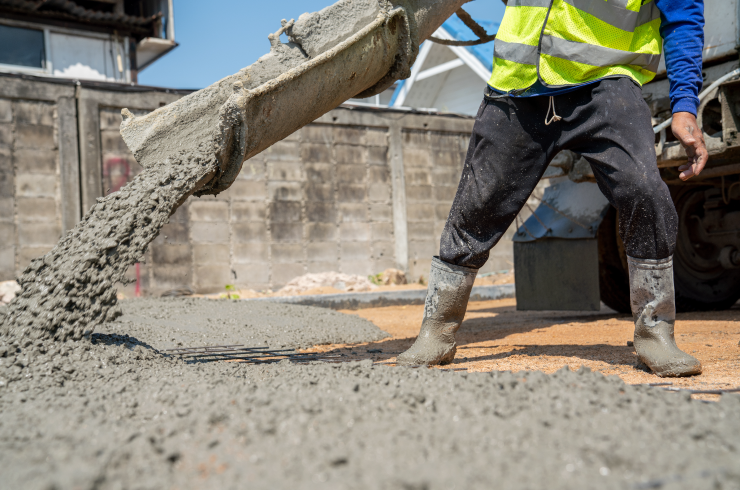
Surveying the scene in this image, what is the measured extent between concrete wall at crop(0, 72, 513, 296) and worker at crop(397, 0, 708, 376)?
5582mm

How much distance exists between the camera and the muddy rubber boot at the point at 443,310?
7.89 feet

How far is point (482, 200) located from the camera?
90.7 inches

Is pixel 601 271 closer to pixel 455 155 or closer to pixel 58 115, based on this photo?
pixel 455 155

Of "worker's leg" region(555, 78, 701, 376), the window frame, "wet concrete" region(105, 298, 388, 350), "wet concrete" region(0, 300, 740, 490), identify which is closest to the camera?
"wet concrete" region(0, 300, 740, 490)

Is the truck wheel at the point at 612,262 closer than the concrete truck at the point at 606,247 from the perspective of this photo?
No

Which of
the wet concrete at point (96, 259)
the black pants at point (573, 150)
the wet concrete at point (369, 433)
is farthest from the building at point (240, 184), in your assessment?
the wet concrete at point (369, 433)

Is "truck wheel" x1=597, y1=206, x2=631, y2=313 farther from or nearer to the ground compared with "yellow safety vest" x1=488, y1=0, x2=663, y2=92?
nearer to the ground

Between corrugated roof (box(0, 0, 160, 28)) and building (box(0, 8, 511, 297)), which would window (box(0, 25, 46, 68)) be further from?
corrugated roof (box(0, 0, 160, 28))

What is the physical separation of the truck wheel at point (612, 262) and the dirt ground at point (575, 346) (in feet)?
0.71

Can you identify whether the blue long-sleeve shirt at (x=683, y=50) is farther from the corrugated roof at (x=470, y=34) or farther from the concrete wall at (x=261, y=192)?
the corrugated roof at (x=470, y=34)

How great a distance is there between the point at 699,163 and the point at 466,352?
1338 mm

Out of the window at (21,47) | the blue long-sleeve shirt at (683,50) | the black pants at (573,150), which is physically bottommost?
the black pants at (573,150)

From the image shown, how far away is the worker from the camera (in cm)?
209

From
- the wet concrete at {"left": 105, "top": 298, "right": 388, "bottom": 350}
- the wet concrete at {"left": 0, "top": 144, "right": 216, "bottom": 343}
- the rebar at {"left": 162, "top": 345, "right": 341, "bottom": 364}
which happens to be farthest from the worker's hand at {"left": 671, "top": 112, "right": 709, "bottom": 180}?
the wet concrete at {"left": 105, "top": 298, "right": 388, "bottom": 350}
